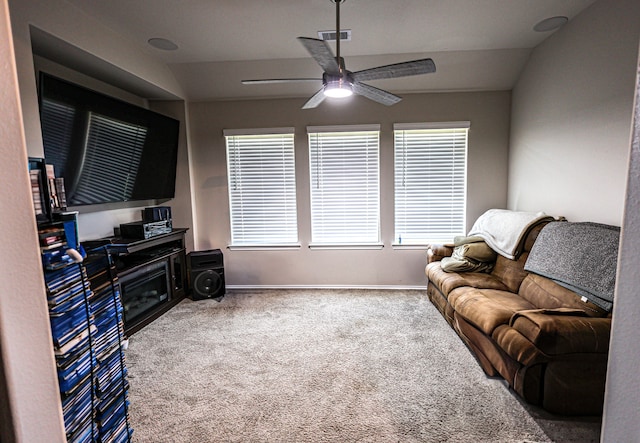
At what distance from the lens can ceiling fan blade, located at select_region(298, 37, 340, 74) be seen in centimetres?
183

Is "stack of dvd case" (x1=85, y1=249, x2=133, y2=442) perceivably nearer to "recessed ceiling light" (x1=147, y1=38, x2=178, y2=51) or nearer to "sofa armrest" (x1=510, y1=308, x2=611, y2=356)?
"sofa armrest" (x1=510, y1=308, x2=611, y2=356)

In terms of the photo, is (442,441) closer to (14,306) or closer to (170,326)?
(14,306)

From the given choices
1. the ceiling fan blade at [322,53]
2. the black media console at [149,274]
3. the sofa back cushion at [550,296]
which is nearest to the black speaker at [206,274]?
the black media console at [149,274]

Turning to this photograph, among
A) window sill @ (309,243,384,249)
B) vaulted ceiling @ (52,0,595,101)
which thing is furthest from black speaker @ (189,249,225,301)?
vaulted ceiling @ (52,0,595,101)

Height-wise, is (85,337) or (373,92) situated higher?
(373,92)

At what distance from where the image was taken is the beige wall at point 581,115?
2309 mm

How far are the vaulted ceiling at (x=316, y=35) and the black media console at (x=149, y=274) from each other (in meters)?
1.94

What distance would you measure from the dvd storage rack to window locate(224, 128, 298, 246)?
9.34ft

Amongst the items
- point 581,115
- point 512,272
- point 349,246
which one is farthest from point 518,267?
point 349,246

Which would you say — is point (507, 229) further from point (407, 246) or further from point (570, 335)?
point (570, 335)

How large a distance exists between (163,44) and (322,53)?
2.07 m

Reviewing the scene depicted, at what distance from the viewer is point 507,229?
10.2ft

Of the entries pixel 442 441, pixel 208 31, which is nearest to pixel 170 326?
pixel 442 441

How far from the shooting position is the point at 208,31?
287 cm
